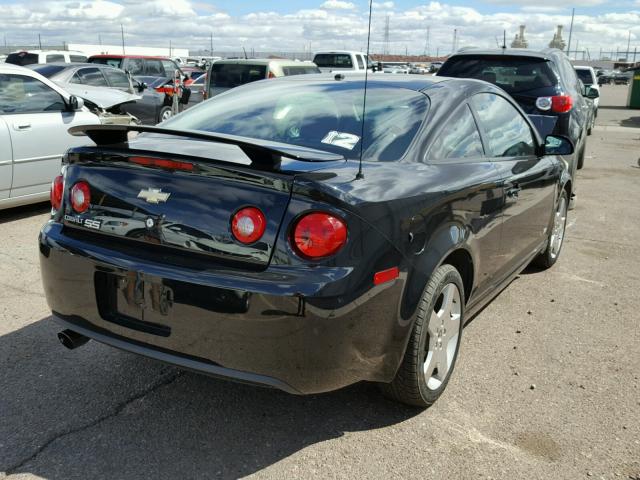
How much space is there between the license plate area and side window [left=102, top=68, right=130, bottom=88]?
12594mm

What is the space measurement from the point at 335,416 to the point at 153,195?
1353 mm

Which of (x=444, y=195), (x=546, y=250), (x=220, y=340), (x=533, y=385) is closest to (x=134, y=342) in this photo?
(x=220, y=340)

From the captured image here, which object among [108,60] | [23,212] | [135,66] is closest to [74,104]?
[23,212]

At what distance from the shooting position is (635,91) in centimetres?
2872

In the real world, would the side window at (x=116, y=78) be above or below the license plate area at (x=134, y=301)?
above

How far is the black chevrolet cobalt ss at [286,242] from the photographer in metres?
2.52

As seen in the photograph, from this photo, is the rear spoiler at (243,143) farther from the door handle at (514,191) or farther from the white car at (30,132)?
the white car at (30,132)

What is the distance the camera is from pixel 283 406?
10.6ft

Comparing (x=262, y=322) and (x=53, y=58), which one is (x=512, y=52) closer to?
(x=262, y=322)

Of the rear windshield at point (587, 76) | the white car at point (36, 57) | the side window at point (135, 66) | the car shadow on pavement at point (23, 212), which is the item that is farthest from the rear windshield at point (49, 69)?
the rear windshield at point (587, 76)

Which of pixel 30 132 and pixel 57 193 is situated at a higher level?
pixel 57 193

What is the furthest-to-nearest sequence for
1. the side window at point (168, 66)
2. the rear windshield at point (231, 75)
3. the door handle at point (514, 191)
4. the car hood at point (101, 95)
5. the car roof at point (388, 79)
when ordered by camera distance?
the side window at point (168, 66)
the rear windshield at point (231, 75)
the car hood at point (101, 95)
the door handle at point (514, 191)
the car roof at point (388, 79)

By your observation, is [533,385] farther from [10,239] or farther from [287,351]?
[10,239]

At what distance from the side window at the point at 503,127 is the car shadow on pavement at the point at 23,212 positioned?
16.7 ft
